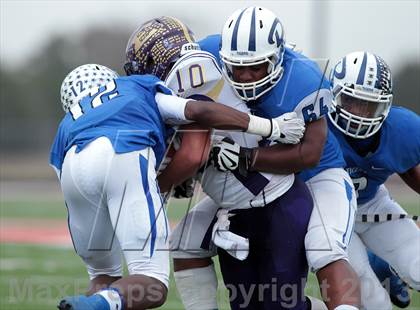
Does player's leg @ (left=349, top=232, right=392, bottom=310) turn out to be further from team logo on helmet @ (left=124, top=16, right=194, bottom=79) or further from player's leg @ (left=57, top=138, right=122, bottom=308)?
team logo on helmet @ (left=124, top=16, right=194, bottom=79)

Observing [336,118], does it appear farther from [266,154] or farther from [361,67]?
[266,154]

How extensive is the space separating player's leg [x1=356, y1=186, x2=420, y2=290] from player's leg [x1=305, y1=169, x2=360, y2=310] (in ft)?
2.39

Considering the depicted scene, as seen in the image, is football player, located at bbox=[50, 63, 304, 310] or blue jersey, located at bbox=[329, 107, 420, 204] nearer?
football player, located at bbox=[50, 63, 304, 310]

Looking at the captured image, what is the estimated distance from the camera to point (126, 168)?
3895 millimetres

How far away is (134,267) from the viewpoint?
3.89m

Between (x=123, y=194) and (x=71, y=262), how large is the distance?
463 centimetres

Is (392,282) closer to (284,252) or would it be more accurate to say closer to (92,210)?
(284,252)

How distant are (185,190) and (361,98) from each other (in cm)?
104

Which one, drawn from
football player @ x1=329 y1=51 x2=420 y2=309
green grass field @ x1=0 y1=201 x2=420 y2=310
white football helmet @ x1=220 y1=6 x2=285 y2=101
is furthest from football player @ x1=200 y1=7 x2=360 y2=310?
green grass field @ x1=0 y1=201 x2=420 y2=310

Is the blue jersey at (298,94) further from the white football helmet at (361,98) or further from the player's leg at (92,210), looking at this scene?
the player's leg at (92,210)

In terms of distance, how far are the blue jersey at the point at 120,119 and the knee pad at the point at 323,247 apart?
794 millimetres

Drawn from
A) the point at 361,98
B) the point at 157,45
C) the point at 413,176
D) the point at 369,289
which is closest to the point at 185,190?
the point at 157,45

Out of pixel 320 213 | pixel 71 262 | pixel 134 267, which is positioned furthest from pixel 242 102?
pixel 71 262

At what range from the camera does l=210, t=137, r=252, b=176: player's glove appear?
4.25 metres
